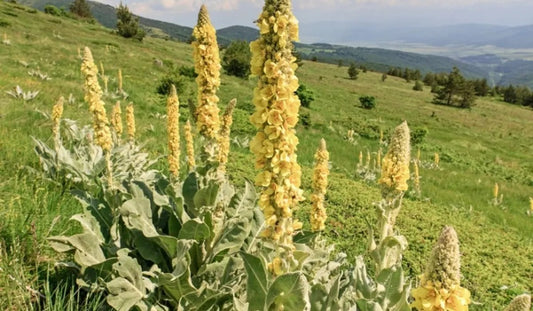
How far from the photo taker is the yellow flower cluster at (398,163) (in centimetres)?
367

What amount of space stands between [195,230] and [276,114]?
70.7 inches

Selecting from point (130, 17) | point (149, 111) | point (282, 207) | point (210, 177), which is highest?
point (130, 17)

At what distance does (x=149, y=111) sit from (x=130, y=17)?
42409 mm

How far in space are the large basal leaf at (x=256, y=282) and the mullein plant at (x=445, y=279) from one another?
3.40 ft

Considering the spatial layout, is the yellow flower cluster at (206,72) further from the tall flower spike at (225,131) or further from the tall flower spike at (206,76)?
the tall flower spike at (225,131)

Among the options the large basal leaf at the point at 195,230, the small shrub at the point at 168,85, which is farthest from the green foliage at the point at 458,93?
the large basal leaf at the point at 195,230

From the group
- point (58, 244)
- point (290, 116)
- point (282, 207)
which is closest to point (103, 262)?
point (58, 244)

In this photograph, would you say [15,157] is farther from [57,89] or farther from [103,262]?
[57,89]

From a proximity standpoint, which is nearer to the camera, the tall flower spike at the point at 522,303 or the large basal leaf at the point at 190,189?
the tall flower spike at the point at 522,303

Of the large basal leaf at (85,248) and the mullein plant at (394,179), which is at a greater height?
the mullein plant at (394,179)

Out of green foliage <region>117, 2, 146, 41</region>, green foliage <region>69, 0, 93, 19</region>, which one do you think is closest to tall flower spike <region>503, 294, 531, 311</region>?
green foliage <region>117, 2, 146, 41</region>

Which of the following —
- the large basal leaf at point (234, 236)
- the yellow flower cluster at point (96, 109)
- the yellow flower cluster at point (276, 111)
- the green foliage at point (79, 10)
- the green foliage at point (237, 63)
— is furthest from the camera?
the green foliage at point (79, 10)

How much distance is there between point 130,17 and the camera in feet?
173

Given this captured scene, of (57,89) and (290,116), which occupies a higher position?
(290,116)
